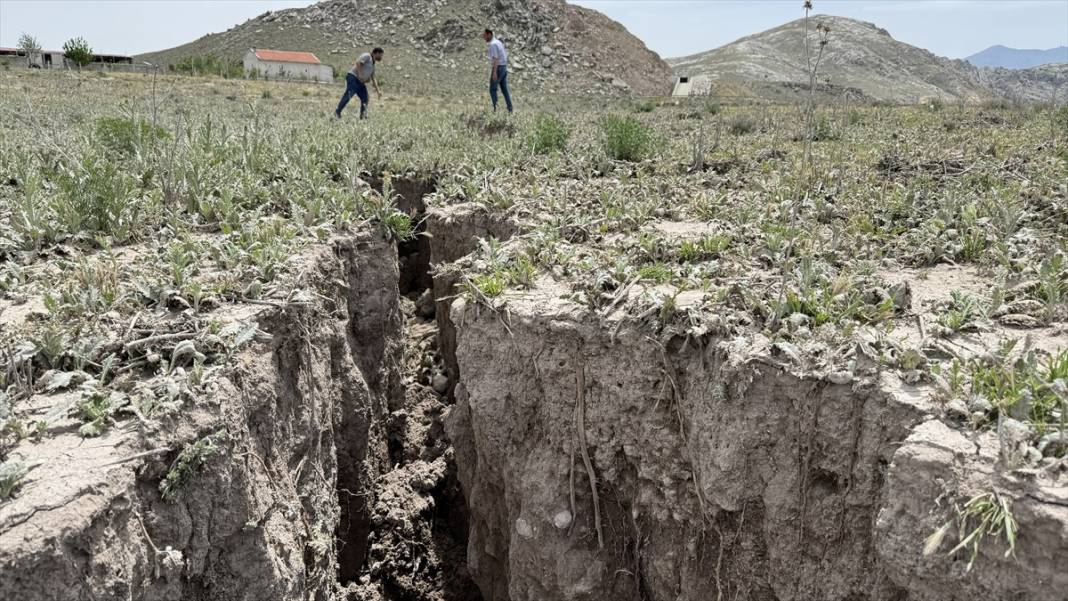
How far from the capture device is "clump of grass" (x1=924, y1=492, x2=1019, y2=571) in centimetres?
204

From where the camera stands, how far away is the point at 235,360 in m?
2.97

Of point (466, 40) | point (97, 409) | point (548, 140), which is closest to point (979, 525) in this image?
point (97, 409)

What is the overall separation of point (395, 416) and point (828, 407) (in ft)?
10.0

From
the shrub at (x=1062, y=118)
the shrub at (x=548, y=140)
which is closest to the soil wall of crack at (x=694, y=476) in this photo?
the shrub at (x=548, y=140)

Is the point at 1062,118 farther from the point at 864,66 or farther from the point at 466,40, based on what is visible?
the point at 864,66

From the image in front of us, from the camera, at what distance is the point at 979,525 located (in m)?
2.12

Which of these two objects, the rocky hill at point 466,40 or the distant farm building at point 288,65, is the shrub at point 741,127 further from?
the distant farm building at point 288,65

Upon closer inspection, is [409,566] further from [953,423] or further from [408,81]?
[408,81]

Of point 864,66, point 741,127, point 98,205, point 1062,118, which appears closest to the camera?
point 98,205

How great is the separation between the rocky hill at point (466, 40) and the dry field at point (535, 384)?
33.5 meters

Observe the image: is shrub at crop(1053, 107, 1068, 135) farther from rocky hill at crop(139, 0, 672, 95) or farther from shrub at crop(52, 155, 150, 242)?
rocky hill at crop(139, 0, 672, 95)

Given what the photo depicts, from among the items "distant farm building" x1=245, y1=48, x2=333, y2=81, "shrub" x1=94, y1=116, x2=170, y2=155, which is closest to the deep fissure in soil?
"shrub" x1=94, y1=116, x2=170, y2=155

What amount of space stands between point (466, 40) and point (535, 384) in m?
43.3

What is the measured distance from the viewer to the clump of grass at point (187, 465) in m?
2.48
